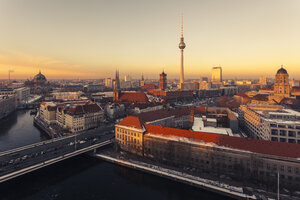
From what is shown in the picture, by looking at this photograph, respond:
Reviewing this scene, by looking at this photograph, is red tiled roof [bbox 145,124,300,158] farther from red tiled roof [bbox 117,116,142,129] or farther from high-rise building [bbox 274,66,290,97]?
high-rise building [bbox 274,66,290,97]

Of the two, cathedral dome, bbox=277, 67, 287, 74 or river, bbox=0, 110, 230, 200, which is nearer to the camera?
river, bbox=0, 110, 230, 200

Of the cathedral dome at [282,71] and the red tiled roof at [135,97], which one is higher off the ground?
the cathedral dome at [282,71]

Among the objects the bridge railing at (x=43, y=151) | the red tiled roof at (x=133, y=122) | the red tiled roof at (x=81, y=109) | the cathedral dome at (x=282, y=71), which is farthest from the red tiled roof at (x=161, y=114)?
the cathedral dome at (x=282, y=71)

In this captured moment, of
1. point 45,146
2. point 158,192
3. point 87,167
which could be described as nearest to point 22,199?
point 87,167

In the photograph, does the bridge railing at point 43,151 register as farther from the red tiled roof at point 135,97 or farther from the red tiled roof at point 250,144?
the red tiled roof at point 135,97

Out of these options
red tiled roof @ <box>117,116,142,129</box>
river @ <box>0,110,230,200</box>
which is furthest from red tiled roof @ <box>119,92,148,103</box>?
river @ <box>0,110,230,200</box>

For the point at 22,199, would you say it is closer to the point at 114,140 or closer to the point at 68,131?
the point at 114,140

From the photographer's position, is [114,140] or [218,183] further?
[114,140]

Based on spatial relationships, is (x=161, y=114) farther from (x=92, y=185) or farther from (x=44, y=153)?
(x=44, y=153)
